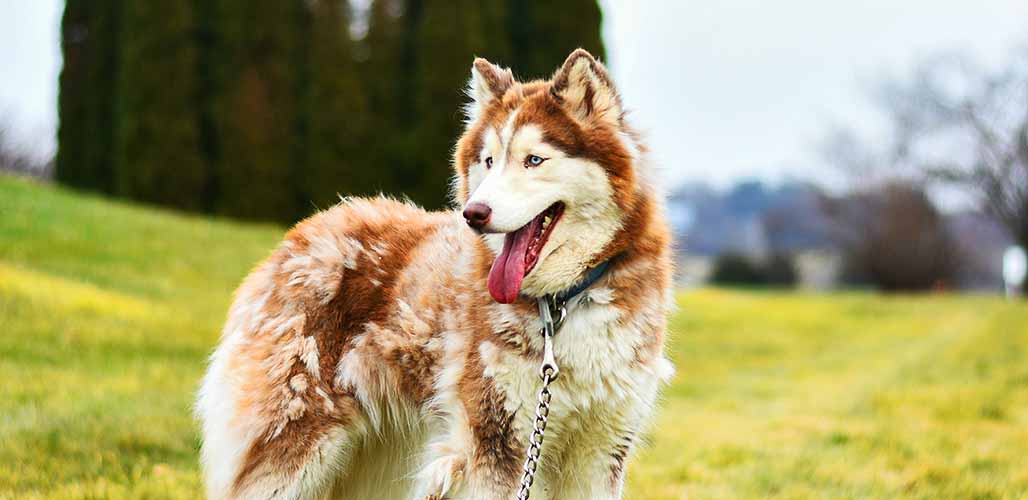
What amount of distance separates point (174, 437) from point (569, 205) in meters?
3.63

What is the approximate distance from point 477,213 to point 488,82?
0.78m

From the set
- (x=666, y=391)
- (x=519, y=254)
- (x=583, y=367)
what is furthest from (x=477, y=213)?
(x=666, y=391)

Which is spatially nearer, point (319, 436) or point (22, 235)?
point (319, 436)

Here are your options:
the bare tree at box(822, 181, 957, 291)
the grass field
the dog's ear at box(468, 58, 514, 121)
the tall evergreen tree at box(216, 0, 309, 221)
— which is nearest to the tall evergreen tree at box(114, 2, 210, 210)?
the tall evergreen tree at box(216, 0, 309, 221)

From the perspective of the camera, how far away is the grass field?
15.9 feet

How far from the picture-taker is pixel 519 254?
293 centimetres

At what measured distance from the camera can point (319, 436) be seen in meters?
3.11

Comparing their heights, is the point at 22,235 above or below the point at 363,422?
below

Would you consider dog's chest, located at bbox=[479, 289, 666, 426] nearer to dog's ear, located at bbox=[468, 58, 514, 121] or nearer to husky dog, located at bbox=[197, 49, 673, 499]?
husky dog, located at bbox=[197, 49, 673, 499]

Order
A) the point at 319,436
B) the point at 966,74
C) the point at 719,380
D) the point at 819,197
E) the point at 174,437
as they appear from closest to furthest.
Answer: the point at 319,436, the point at 174,437, the point at 719,380, the point at 966,74, the point at 819,197

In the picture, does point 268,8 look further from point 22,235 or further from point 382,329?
point 382,329

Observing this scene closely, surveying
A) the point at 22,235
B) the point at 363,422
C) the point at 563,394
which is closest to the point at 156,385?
the point at 363,422

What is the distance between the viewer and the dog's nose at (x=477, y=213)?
9.03 ft

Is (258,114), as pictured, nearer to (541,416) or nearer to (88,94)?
(88,94)
